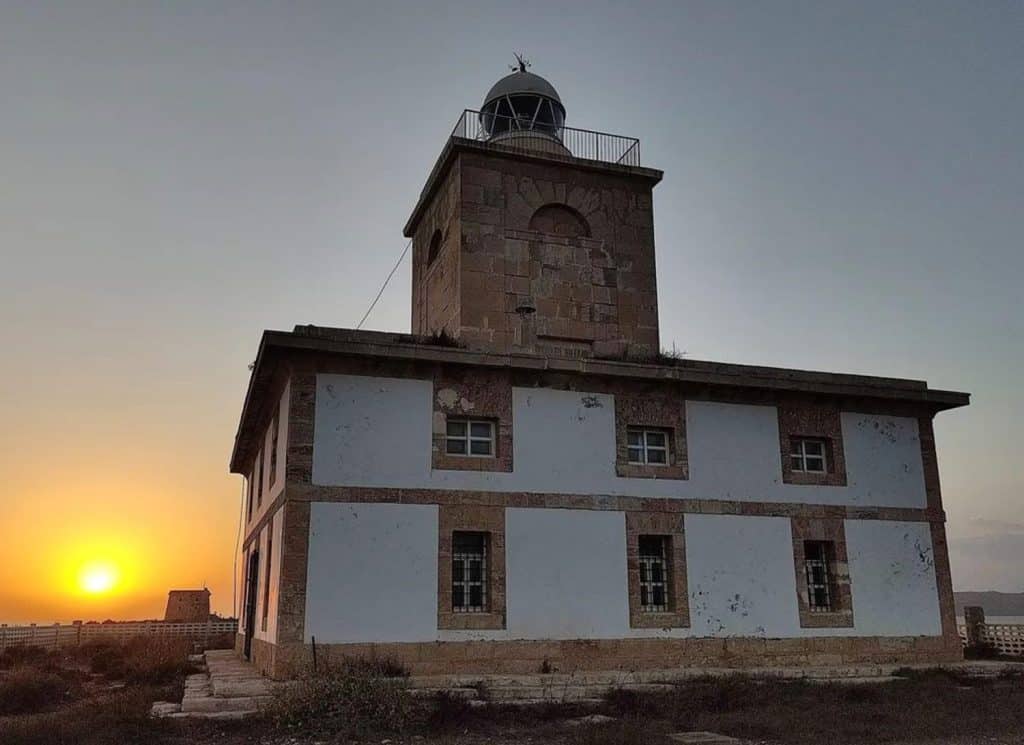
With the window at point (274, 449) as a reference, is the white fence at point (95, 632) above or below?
below

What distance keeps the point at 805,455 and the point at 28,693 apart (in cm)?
1399

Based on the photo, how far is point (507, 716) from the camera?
1138 centimetres

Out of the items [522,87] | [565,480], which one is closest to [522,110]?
[522,87]

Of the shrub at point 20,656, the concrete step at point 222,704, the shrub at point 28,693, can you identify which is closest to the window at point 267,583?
the concrete step at point 222,704

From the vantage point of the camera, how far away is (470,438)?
14.6 metres

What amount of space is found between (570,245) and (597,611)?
764cm

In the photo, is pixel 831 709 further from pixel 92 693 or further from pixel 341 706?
pixel 92 693

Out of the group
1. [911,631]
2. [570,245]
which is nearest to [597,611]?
[911,631]

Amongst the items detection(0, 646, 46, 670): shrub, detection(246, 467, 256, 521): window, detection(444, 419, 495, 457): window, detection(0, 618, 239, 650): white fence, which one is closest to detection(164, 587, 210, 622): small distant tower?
detection(0, 618, 239, 650): white fence

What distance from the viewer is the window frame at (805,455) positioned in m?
16.5

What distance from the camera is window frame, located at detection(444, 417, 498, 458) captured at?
14.4m

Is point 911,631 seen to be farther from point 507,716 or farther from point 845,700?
point 507,716

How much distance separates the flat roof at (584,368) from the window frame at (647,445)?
0.93 m

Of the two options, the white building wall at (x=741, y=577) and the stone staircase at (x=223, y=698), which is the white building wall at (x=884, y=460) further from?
the stone staircase at (x=223, y=698)
